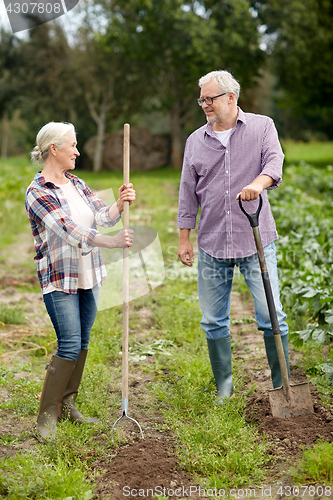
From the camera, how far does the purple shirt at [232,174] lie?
3.10m

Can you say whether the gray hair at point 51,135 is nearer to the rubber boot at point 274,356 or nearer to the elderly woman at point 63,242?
the elderly woman at point 63,242

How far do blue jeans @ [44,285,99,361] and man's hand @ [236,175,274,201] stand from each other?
1092 mm

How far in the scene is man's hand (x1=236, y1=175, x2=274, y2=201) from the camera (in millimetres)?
2805

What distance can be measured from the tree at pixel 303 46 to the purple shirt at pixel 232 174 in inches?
707

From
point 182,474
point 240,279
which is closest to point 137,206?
point 240,279

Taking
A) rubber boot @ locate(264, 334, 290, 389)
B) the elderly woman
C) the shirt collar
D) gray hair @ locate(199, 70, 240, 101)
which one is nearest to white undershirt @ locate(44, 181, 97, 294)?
the elderly woman

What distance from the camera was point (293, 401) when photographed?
3.10m

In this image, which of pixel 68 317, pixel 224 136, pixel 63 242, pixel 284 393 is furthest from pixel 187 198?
pixel 284 393

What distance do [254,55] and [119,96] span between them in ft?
22.2

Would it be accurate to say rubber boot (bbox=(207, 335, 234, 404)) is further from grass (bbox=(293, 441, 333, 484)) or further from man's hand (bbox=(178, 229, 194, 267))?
grass (bbox=(293, 441, 333, 484))

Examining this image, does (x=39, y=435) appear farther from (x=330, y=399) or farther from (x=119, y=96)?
(x=119, y=96)

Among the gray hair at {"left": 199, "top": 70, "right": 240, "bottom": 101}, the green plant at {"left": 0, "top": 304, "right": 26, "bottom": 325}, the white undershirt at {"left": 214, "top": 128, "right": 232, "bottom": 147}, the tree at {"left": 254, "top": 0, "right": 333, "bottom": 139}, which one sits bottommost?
the green plant at {"left": 0, "top": 304, "right": 26, "bottom": 325}

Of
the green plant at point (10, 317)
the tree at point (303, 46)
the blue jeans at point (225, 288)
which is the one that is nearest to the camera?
the blue jeans at point (225, 288)

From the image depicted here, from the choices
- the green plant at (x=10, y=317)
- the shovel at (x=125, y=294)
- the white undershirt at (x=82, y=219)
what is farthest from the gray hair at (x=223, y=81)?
the green plant at (x=10, y=317)
